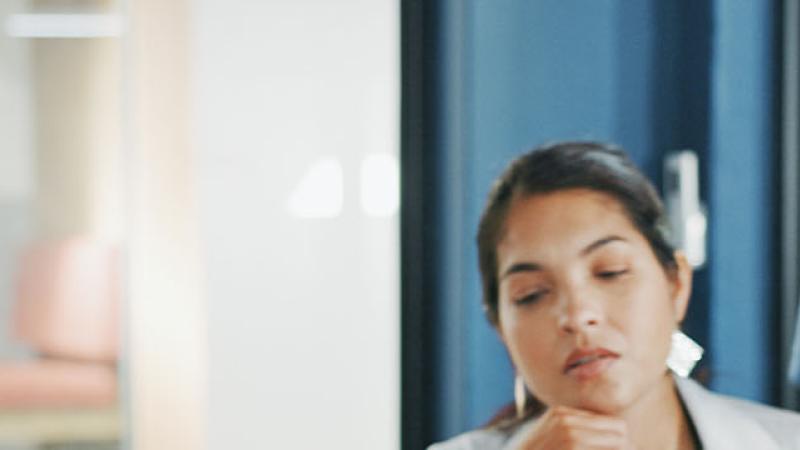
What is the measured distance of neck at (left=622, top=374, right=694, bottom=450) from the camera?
209 centimetres

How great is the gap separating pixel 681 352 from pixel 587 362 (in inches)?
7.9

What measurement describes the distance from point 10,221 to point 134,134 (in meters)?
0.26

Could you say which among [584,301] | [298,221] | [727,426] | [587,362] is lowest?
[727,426]

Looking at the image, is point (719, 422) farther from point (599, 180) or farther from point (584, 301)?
point (599, 180)

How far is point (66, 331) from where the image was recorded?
191cm

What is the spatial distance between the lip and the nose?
44 millimetres

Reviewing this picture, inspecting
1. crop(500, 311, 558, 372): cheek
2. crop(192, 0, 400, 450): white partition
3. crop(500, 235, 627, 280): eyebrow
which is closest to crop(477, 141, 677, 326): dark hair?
crop(500, 235, 627, 280): eyebrow

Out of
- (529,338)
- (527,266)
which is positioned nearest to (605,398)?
(529,338)

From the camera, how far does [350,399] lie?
1.83m

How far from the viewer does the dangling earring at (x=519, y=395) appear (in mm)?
2041

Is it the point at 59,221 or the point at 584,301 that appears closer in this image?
the point at 59,221

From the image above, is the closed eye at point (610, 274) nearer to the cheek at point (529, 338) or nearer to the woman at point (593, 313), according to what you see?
the woman at point (593, 313)

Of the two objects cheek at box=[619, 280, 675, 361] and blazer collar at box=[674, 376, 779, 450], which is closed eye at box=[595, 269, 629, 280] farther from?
blazer collar at box=[674, 376, 779, 450]

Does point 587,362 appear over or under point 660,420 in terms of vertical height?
over
